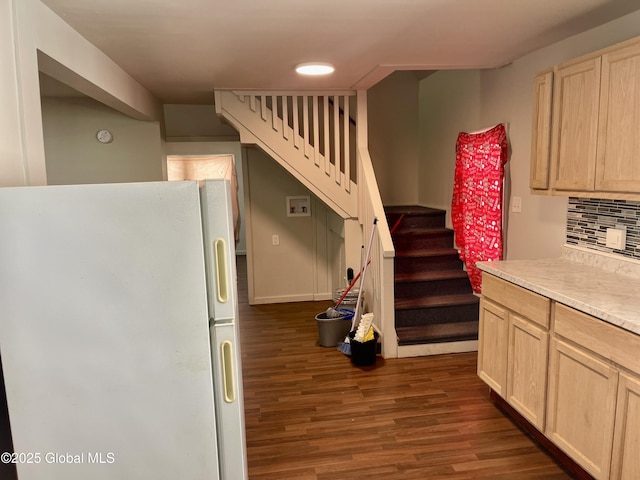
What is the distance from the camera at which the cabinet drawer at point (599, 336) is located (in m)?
1.67

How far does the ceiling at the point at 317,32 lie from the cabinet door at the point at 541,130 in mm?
303

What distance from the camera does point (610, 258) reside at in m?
2.46

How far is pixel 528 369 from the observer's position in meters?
2.34

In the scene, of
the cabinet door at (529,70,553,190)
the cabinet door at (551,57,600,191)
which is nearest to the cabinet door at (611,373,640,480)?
the cabinet door at (551,57,600,191)

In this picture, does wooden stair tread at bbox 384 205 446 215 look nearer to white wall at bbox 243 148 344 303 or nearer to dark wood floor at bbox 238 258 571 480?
white wall at bbox 243 148 344 303

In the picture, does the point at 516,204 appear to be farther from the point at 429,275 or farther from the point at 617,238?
the point at 429,275

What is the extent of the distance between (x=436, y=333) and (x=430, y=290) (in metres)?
0.46

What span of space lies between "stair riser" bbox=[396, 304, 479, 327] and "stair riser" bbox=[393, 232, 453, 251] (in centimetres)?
67

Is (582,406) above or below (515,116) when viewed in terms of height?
below

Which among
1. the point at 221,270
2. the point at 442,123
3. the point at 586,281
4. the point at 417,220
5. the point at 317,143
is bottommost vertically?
the point at 586,281

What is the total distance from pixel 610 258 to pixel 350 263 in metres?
2.28

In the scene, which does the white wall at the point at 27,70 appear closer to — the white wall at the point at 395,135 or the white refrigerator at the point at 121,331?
the white refrigerator at the point at 121,331

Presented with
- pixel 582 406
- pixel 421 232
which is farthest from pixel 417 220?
pixel 582 406

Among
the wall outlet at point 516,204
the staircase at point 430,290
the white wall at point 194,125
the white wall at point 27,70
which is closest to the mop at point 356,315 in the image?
the staircase at point 430,290
